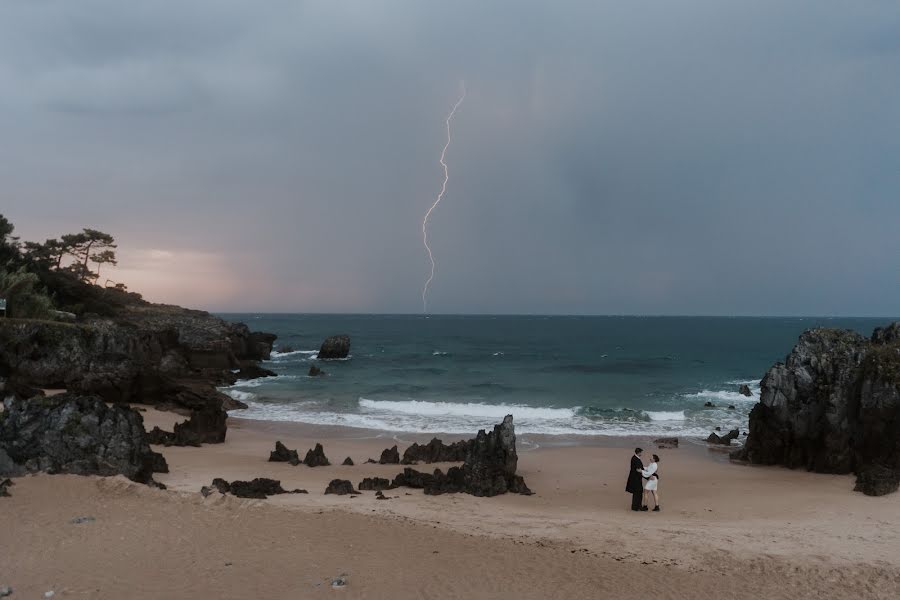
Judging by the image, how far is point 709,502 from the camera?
1588 centimetres

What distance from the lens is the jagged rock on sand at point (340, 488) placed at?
1515cm

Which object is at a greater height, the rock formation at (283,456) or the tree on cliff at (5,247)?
the tree on cliff at (5,247)

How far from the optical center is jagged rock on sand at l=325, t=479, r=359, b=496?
15.1 metres

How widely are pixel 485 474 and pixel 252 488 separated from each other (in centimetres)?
639

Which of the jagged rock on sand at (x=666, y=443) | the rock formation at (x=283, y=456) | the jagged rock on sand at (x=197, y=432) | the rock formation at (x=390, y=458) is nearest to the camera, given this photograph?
the rock formation at (x=283, y=456)

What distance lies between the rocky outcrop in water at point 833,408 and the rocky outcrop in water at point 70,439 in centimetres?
2034

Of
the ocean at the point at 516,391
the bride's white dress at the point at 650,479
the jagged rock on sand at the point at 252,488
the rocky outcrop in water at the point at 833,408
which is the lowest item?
the ocean at the point at 516,391

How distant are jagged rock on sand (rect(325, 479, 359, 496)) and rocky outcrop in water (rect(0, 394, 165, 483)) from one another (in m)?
4.49

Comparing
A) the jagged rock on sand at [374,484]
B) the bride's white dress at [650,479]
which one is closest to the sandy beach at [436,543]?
the bride's white dress at [650,479]

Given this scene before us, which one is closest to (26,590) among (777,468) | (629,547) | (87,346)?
(629,547)

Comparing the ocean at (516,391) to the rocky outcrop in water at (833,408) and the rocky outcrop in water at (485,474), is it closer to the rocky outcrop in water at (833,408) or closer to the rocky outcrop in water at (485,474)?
→ the rocky outcrop in water at (833,408)

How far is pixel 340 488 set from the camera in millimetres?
15297

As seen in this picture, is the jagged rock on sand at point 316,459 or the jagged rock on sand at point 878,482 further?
the jagged rock on sand at point 316,459

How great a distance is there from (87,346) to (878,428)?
34.2 meters
